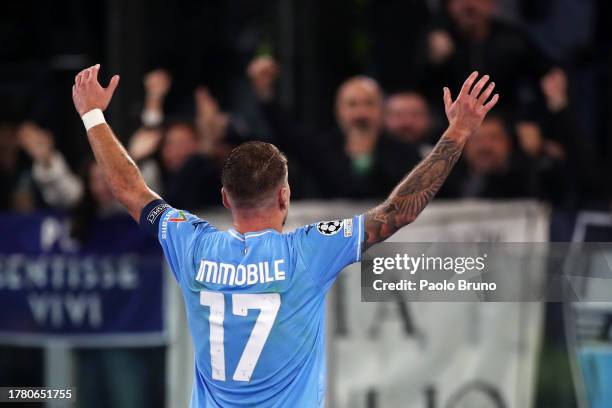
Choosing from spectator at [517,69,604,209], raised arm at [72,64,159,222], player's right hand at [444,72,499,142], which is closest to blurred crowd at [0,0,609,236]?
spectator at [517,69,604,209]

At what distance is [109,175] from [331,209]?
2954 mm

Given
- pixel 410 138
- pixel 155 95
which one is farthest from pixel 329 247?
pixel 155 95

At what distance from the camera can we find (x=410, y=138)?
9.02 metres

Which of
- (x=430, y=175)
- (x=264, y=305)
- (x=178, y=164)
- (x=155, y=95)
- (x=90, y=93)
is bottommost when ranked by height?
(x=264, y=305)

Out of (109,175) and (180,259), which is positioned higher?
(109,175)

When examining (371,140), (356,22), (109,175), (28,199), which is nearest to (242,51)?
(356,22)

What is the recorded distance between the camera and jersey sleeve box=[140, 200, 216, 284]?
4.67 m

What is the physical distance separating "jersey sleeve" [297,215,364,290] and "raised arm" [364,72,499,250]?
0.05 m

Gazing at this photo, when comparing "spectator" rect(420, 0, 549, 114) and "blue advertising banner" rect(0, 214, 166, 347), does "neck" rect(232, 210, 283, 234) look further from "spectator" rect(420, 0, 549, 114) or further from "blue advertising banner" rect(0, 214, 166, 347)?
"spectator" rect(420, 0, 549, 114)

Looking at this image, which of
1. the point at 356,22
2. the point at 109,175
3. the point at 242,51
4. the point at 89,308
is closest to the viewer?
the point at 109,175

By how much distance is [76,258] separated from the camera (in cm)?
847

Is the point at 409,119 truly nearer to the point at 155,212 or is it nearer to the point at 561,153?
the point at 561,153

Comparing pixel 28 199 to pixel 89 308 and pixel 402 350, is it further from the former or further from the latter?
pixel 402 350

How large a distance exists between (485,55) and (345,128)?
1.42m
